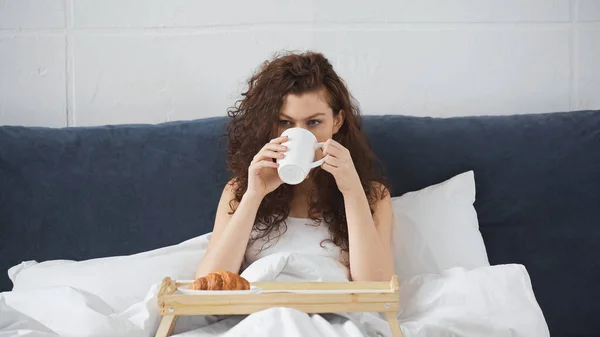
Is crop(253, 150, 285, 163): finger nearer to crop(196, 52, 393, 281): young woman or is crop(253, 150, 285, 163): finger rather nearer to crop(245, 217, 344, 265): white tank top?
crop(196, 52, 393, 281): young woman

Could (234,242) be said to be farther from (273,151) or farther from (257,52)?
(257,52)

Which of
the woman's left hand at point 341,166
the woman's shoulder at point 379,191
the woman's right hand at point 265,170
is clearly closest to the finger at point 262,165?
the woman's right hand at point 265,170

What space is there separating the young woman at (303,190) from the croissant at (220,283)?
0.33 m

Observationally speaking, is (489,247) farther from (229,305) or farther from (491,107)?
(229,305)

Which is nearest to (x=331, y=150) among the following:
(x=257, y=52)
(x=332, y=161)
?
(x=332, y=161)

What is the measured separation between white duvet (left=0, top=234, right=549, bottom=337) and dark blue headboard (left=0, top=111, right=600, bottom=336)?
0.44ft

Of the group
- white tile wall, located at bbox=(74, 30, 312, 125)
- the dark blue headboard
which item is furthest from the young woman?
white tile wall, located at bbox=(74, 30, 312, 125)

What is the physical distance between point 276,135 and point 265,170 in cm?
10

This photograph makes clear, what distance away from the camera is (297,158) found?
1576mm

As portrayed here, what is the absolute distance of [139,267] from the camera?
1.82 metres

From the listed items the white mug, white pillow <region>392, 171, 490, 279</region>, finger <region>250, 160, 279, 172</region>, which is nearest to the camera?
the white mug

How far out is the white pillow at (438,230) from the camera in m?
1.92

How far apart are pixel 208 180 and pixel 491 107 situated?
916 millimetres

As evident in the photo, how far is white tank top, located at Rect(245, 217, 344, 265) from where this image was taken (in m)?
1.83
